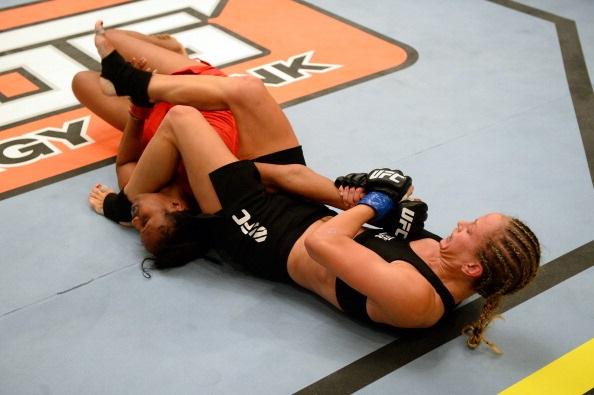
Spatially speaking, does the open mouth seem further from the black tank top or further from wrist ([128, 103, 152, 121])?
the black tank top

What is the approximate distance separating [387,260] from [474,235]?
32cm

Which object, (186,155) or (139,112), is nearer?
(186,155)

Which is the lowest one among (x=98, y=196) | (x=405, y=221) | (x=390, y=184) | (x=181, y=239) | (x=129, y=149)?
(x=98, y=196)

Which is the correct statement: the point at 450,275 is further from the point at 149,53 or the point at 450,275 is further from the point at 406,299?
the point at 149,53

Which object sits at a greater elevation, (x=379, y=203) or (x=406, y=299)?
(x=379, y=203)

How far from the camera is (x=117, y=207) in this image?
10.5 feet

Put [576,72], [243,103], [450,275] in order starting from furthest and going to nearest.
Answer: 1. [576,72]
2. [243,103]
3. [450,275]

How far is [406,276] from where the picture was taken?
2.44m

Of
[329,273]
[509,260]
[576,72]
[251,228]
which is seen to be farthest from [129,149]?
[576,72]

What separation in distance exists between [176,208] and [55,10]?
3221 millimetres

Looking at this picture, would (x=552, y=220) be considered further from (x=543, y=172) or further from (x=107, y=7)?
(x=107, y=7)

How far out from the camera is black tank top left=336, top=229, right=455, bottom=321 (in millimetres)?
2551

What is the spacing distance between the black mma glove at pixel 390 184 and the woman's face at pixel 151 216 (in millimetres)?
831

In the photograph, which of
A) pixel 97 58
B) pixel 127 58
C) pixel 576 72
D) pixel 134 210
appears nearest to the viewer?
pixel 134 210
